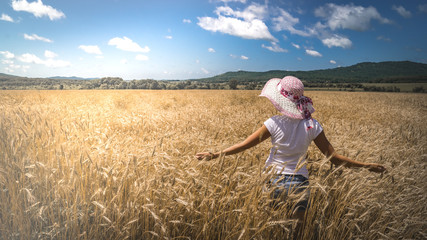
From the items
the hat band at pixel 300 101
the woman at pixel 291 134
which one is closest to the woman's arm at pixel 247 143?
the woman at pixel 291 134

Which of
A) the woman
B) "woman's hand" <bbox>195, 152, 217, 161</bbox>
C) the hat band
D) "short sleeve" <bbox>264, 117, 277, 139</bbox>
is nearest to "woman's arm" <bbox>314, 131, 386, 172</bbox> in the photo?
the woman

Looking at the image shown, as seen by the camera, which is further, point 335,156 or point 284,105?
point 335,156

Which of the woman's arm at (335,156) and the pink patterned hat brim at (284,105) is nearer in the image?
the pink patterned hat brim at (284,105)

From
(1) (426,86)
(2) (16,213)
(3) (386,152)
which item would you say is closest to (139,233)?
(2) (16,213)

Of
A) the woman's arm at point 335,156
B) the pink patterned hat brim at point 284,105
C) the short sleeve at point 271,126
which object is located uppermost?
the pink patterned hat brim at point 284,105

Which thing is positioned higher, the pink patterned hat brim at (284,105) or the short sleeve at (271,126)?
the pink patterned hat brim at (284,105)

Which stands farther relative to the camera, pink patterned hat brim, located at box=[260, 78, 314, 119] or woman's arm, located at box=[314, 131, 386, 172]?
woman's arm, located at box=[314, 131, 386, 172]

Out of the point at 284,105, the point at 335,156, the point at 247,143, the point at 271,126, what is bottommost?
the point at 335,156

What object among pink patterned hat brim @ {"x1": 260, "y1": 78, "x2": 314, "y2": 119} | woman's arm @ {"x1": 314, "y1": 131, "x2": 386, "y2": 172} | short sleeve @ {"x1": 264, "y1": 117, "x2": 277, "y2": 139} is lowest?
woman's arm @ {"x1": 314, "y1": 131, "x2": 386, "y2": 172}

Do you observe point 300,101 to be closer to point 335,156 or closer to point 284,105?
point 284,105

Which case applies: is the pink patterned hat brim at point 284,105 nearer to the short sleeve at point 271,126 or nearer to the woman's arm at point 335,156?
the short sleeve at point 271,126

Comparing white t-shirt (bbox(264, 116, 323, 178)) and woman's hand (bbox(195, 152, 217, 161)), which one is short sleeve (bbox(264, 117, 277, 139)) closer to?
white t-shirt (bbox(264, 116, 323, 178))

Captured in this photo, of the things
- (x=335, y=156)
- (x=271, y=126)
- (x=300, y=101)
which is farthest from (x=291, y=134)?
(x=335, y=156)

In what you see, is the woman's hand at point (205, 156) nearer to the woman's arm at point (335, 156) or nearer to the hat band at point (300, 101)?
the hat band at point (300, 101)
